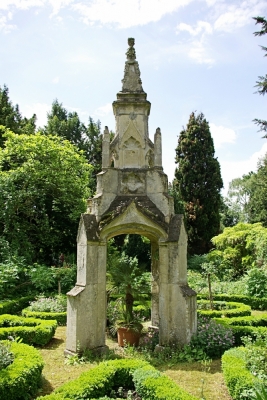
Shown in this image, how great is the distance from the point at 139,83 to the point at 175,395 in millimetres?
7321

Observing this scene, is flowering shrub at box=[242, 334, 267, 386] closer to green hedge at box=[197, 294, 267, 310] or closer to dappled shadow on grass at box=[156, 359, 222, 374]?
dappled shadow on grass at box=[156, 359, 222, 374]

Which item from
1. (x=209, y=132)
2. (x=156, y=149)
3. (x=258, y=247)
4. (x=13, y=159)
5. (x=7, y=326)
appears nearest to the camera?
(x=156, y=149)

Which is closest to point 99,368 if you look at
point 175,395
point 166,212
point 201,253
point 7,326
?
point 175,395

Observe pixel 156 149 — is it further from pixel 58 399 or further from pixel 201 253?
pixel 201 253

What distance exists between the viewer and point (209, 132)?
3016cm

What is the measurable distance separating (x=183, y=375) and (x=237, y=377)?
147 cm

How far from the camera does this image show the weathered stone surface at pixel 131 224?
7.89m

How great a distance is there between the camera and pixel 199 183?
2867 cm

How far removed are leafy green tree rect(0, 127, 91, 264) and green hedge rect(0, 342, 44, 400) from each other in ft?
33.3

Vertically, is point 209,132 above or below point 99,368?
above

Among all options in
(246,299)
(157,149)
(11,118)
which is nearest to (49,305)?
(157,149)

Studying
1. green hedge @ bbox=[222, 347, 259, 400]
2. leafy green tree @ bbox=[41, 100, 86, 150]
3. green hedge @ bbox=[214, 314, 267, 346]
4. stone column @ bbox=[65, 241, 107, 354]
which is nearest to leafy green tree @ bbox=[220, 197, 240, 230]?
leafy green tree @ bbox=[41, 100, 86, 150]

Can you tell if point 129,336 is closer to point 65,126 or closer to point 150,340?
point 150,340

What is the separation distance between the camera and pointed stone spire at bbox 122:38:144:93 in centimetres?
916
